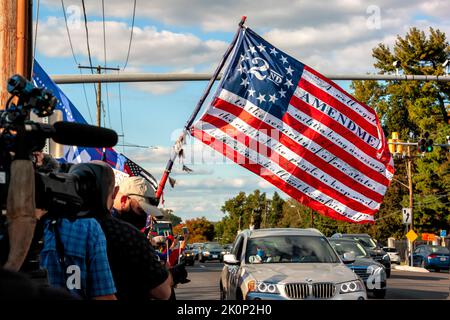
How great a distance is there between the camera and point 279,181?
11.0 m

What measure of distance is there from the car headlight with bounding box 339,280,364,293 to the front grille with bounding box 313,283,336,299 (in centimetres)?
12

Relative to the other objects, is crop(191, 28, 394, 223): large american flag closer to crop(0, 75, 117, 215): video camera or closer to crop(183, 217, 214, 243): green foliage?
crop(0, 75, 117, 215): video camera

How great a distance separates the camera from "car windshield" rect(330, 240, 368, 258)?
798 inches

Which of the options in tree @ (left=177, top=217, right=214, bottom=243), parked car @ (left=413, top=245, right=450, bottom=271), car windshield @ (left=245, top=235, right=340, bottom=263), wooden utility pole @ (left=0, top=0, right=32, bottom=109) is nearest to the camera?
wooden utility pole @ (left=0, top=0, right=32, bottom=109)

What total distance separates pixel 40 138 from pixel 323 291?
29.2 feet

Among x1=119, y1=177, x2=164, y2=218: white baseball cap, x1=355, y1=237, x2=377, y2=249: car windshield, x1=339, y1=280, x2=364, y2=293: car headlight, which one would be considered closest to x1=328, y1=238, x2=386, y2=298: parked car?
x1=339, y1=280, x2=364, y2=293: car headlight

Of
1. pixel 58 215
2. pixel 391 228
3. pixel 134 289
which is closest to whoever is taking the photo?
pixel 58 215

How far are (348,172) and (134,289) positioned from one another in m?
7.49

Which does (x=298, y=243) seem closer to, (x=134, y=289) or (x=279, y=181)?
(x=279, y=181)

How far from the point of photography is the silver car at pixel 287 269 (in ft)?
35.2

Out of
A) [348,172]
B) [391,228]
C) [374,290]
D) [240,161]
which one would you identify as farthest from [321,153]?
[391,228]

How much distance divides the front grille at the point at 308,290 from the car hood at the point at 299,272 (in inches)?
2.8

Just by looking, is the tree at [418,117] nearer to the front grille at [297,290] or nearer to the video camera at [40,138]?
the front grille at [297,290]

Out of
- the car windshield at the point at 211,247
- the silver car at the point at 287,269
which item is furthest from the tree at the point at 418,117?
the silver car at the point at 287,269
